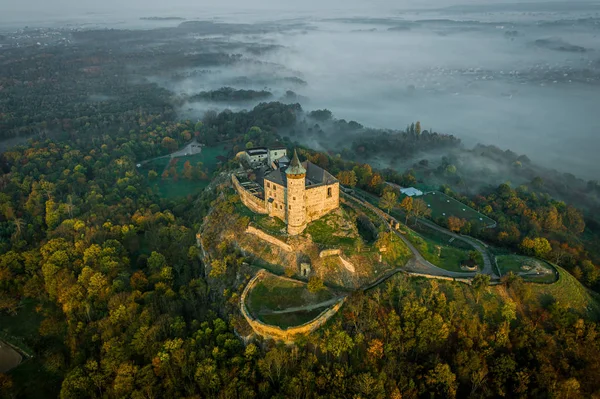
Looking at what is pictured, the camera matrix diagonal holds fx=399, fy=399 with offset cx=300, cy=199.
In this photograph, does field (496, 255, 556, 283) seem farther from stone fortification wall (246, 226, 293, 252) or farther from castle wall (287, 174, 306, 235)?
stone fortification wall (246, 226, 293, 252)

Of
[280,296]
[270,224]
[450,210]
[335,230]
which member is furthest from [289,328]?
[450,210]

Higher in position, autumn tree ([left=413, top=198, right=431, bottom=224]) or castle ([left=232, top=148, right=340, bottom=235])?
castle ([left=232, top=148, right=340, bottom=235])

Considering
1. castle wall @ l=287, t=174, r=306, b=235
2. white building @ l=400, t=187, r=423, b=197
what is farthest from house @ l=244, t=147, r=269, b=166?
white building @ l=400, t=187, r=423, b=197

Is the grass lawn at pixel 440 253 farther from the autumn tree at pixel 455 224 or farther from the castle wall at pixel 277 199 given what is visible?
the castle wall at pixel 277 199

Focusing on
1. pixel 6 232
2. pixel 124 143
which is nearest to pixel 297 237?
pixel 6 232

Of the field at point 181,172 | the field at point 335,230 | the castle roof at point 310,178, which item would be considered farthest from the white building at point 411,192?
the field at point 181,172

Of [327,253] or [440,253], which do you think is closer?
[327,253]

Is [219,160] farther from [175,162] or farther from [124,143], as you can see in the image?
Result: [124,143]

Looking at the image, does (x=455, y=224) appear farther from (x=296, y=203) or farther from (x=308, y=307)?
(x=308, y=307)
